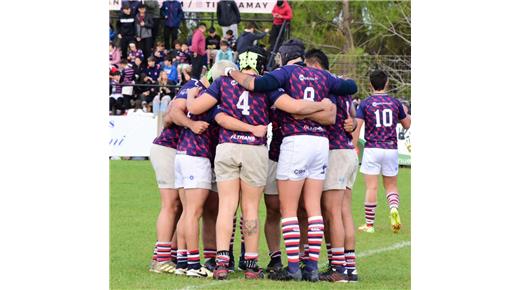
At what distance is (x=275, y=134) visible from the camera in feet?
34.2

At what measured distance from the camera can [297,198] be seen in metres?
9.98

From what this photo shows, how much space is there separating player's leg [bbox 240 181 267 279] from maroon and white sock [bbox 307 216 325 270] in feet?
1.60

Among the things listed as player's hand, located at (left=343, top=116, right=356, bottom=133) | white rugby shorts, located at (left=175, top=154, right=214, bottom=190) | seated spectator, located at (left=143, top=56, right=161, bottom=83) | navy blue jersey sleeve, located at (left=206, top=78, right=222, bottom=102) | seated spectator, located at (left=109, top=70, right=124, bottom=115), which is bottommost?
white rugby shorts, located at (left=175, top=154, right=214, bottom=190)

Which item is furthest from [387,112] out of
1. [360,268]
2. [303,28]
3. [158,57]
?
[303,28]

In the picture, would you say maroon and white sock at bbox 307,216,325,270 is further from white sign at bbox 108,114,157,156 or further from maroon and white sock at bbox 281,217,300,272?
white sign at bbox 108,114,157,156

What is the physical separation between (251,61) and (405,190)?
492 inches

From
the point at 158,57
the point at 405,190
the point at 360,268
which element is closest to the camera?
the point at 360,268

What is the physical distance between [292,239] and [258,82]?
145 centimetres

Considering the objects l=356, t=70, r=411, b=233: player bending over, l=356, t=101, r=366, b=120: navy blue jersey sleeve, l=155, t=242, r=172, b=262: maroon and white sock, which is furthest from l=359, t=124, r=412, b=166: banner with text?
l=155, t=242, r=172, b=262: maroon and white sock

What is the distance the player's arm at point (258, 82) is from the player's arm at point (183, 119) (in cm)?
66

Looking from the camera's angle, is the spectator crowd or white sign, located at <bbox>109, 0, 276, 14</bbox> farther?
white sign, located at <bbox>109, 0, 276, 14</bbox>

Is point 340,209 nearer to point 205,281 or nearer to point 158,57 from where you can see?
point 205,281

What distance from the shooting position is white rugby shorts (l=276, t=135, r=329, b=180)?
32.6 feet

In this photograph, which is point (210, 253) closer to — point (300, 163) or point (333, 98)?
point (300, 163)
